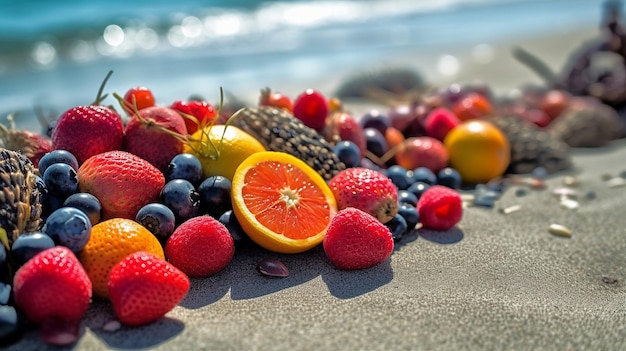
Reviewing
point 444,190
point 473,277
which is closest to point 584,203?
point 444,190

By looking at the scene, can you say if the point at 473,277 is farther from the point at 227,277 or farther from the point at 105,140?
the point at 105,140

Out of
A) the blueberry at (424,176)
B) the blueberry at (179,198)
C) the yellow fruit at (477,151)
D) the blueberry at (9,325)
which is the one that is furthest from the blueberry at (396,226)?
the blueberry at (9,325)

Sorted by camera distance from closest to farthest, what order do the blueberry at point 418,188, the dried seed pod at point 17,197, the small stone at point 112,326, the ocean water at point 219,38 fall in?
the small stone at point 112,326, the dried seed pod at point 17,197, the blueberry at point 418,188, the ocean water at point 219,38

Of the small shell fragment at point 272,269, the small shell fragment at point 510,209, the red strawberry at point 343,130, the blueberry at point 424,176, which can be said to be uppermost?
the red strawberry at point 343,130

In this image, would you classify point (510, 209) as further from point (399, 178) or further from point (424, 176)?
point (399, 178)

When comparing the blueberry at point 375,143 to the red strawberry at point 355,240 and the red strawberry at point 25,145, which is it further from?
the red strawberry at point 25,145

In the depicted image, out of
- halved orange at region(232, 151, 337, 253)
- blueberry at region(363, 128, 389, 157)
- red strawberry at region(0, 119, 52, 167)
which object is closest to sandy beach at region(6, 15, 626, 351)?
halved orange at region(232, 151, 337, 253)

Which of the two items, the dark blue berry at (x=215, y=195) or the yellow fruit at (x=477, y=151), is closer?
the dark blue berry at (x=215, y=195)
